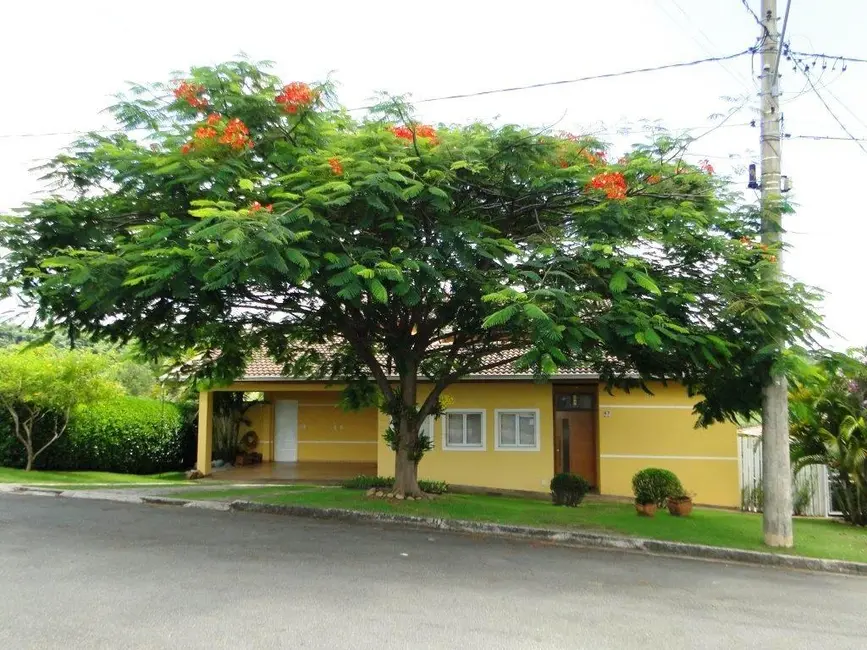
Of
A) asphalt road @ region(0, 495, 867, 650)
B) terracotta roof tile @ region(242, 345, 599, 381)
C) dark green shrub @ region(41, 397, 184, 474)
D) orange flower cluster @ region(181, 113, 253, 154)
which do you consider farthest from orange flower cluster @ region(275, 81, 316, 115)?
dark green shrub @ region(41, 397, 184, 474)

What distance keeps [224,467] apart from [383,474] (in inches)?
274

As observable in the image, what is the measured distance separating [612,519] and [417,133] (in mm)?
7320

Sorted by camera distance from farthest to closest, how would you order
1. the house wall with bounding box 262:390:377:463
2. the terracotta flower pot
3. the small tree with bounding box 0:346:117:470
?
the house wall with bounding box 262:390:377:463 → the small tree with bounding box 0:346:117:470 → the terracotta flower pot

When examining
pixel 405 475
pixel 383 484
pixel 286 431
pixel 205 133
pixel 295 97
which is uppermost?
pixel 295 97

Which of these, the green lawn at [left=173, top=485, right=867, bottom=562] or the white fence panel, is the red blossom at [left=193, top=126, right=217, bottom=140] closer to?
the green lawn at [left=173, top=485, right=867, bottom=562]

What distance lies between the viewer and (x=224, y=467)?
78.9 ft

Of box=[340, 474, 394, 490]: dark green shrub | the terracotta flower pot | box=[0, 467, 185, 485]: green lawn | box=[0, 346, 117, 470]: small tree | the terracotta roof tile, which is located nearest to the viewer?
the terracotta flower pot

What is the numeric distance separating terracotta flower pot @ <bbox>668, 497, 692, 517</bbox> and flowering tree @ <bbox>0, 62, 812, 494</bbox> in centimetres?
327

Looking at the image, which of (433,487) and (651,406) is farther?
(651,406)

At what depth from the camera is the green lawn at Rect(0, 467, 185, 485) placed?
63.3ft

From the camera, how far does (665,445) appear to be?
18922 mm

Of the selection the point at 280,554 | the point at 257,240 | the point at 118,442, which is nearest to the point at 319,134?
the point at 257,240

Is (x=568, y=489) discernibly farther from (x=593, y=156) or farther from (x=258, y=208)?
(x=258, y=208)

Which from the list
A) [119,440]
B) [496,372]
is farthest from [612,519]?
[119,440]
